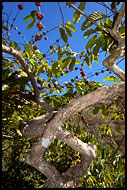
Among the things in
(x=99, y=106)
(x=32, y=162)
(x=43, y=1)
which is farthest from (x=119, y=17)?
(x=32, y=162)

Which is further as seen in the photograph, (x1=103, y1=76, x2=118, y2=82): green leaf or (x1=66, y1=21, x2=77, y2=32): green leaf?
(x1=103, y1=76, x2=118, y2=82): green leaf

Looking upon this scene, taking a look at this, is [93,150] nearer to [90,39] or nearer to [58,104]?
[58,104]

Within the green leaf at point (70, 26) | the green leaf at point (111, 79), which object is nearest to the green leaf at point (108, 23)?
the green leaf at point (70, 26)

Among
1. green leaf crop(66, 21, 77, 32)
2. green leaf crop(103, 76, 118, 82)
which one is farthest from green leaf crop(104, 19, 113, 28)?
green leaf crop(103, 76, 118, 82)

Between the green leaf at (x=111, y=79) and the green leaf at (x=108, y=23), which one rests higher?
the green leaf at (x=108, y=23)

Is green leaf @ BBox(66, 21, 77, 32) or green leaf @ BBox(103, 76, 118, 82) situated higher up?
green leaf @ BBox(66, 21, 77, 32)

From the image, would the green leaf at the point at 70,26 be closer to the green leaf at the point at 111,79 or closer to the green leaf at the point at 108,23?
the green leaf at the point at 108,23

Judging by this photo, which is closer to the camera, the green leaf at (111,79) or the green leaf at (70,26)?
the green leaf at (70,26)

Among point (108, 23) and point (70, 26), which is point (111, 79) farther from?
point (70, 26)

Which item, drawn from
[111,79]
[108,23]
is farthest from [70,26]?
[111,79]

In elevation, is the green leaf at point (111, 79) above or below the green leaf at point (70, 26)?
below

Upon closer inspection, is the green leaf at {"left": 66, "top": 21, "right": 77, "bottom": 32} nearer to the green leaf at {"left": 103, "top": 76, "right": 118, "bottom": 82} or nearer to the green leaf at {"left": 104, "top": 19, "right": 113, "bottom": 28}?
the green leaf at {"left": 104, "top": 19, "right": 113, "bottom": 28}

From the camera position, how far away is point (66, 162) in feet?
12.3

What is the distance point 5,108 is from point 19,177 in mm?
3278
